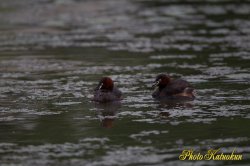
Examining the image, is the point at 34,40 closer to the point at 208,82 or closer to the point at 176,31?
the point at 176,31

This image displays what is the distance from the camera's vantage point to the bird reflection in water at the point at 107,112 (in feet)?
53.6

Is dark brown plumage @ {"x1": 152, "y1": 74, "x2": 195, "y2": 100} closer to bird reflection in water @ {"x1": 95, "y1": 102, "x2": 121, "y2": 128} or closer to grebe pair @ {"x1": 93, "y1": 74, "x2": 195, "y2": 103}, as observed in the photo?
grebe pair @ {"x1": 93, "y1": 74, "x2": 195, "y2": 103}

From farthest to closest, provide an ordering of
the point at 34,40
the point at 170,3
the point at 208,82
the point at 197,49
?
the point at 170,3 < the point at 34,40 < the point at 197,49 < the point at 208,82

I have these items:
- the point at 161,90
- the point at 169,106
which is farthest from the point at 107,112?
the point at 161,90

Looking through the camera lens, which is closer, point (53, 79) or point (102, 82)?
point (102, 82)

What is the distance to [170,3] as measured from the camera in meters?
36.8

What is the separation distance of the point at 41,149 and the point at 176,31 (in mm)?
16477

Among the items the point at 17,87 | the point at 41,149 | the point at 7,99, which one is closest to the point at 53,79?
the point at 17,87

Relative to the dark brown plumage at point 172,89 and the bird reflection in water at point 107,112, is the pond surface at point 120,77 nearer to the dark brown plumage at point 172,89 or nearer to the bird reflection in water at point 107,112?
the bird reflection in water at point 107,112

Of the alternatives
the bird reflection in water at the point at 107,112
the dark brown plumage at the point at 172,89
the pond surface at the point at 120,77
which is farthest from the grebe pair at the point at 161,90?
the pond surface at the point at 120,77

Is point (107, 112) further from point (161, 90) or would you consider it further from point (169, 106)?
point (161, 90)

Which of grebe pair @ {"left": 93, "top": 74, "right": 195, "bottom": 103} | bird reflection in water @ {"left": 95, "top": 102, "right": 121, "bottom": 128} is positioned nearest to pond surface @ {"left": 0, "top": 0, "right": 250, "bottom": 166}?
bird reflection in water @ {"left": 95, "top": 102, "right": 121, "bottom": 128}

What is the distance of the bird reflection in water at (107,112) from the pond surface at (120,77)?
1.0 inches

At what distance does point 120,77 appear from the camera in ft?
71.8
